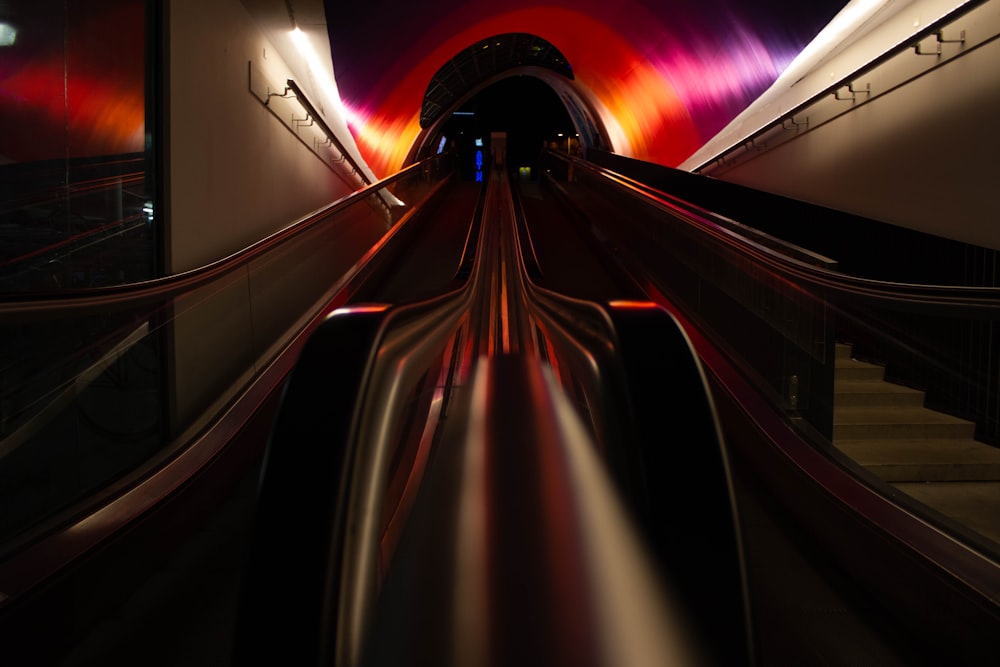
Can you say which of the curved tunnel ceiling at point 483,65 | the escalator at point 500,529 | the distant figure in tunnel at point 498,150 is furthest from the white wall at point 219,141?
the curved tunnel ceiling at point 483,65

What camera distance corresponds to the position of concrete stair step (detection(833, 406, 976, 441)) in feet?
12.9

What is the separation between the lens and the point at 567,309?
2230 millimetres

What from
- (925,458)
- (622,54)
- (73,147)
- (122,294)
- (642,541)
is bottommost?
(925,458)

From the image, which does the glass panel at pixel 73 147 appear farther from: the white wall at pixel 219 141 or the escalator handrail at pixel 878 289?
the escalator handrail at pixel 878 289

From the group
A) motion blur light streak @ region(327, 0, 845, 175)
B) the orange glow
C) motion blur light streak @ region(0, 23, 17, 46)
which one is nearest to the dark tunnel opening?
motion blur light streak @ region(327, 0, 845, 175)

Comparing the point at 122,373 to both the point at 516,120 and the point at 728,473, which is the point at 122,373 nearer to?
the point at 728,473

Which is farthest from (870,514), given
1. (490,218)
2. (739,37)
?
(739,37)

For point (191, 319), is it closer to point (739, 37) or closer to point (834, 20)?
point (834, 20)

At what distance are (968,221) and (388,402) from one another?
513cm

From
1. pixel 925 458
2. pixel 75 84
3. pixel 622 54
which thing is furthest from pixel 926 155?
pixel 622 54

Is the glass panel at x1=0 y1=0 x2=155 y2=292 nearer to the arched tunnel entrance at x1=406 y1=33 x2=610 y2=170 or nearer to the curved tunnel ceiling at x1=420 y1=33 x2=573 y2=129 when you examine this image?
the arched tunnel entrance at x1=406 y1=33 x2=610 y2=170

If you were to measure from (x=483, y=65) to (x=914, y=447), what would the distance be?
24.8 metres

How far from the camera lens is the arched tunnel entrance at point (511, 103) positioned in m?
24.0

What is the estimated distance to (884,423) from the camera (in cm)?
436
